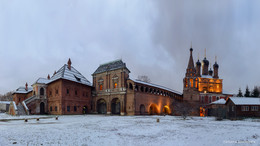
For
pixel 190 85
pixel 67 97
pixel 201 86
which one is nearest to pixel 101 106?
pixel 67 97

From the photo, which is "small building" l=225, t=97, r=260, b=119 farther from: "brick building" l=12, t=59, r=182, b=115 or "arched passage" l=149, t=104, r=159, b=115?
"brick building" l=12, t=59, r=182, b=115

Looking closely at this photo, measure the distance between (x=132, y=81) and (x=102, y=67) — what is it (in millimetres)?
11164

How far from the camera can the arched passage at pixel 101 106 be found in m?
43.2

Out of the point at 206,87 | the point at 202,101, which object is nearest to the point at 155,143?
the point at 202,101

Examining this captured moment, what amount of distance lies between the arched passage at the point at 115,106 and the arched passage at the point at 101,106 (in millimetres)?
2290

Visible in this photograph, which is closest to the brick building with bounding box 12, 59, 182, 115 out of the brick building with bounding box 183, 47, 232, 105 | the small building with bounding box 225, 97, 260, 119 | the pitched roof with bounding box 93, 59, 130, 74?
the pitched roof with bounding box 93, 59, 130, 74

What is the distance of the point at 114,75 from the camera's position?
41.3 meters

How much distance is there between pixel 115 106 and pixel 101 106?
4.38 meters

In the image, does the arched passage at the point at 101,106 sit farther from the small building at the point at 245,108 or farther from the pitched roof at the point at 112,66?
the small building at the point at 245,108

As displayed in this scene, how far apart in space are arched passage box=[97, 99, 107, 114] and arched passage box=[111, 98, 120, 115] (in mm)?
2290

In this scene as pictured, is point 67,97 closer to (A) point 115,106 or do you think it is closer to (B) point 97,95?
(B) point 97,95

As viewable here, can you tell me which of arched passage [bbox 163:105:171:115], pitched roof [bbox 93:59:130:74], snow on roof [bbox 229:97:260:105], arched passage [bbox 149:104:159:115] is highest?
pitched roof [bbox 93:59:130:74]

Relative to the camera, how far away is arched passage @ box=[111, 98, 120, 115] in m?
41.1

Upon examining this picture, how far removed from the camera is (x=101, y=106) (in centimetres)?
4403
